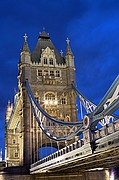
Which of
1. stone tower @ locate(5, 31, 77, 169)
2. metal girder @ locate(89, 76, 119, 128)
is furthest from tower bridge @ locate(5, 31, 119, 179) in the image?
metal girder @ locate(89, 76, 119, 128)

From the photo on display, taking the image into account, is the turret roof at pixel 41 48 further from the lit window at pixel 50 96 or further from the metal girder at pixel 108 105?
the metal girder at pixel 108 105

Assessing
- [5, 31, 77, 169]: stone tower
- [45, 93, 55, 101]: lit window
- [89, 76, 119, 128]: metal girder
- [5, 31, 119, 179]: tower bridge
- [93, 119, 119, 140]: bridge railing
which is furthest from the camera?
[45, 93, 55, 101]: lit window

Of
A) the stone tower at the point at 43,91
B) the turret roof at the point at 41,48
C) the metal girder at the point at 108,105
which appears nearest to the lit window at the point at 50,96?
the stone tower at the point at 43,91

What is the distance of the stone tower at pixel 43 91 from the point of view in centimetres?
4591

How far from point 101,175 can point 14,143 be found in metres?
26.9

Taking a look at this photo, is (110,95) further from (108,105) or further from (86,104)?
(86,104)

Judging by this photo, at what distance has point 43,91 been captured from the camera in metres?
50.2

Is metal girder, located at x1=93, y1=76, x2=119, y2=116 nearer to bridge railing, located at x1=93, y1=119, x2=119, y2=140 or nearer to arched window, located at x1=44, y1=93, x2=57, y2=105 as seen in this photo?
bridge railing, located at x1=93, y1=119, x2=119, y2=140

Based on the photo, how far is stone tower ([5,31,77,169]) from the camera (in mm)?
45906

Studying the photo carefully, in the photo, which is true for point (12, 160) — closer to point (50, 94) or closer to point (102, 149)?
point (50, 94)

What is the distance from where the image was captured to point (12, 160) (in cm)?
6053

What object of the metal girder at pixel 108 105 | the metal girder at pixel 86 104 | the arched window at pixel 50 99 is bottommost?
the metal girder at pixel 108 105

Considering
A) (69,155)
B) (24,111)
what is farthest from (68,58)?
(69,155)

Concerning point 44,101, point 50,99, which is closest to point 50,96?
point 50,99
